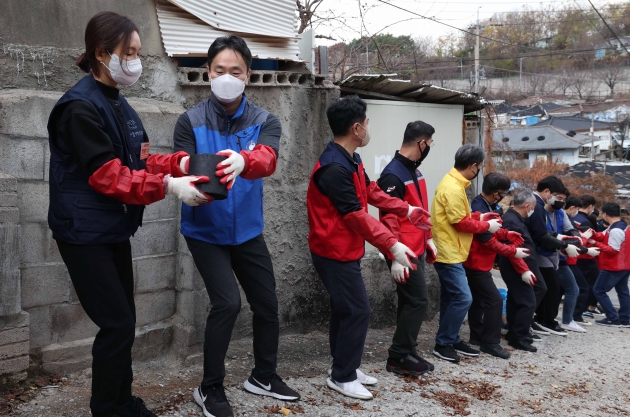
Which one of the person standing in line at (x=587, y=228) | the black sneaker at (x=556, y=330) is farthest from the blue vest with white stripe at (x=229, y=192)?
the person standing in line at (x=587, y=228)

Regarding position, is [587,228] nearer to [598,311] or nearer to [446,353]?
[598,311]

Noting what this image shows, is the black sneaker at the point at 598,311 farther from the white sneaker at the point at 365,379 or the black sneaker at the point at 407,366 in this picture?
the white sneaker at the point at 365,379

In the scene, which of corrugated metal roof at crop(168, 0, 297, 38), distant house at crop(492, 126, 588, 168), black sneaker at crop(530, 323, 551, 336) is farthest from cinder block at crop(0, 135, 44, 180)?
distant house at crop(492, 126, 588, 168)

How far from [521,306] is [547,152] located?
44702mm

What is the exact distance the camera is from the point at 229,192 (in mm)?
3402

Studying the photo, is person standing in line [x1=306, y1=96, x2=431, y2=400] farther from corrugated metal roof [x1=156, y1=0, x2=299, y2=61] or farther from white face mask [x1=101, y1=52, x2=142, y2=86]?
white face mask [x1=101, y1=52, x2=142, y2=86]

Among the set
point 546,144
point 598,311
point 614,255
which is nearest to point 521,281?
point 614,255

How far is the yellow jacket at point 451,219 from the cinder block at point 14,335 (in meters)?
3.31

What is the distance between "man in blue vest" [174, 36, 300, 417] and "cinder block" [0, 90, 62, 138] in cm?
94

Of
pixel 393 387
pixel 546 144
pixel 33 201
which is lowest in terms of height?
pixel 393 387

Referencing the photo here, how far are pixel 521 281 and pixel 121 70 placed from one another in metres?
4.74

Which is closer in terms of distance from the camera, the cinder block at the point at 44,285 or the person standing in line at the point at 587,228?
the cinder block at the point at 44,285

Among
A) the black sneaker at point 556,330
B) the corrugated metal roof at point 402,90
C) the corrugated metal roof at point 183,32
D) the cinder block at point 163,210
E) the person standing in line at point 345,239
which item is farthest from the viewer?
the black sneaker at point 556,330

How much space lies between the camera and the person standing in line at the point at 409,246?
4.70 metres
